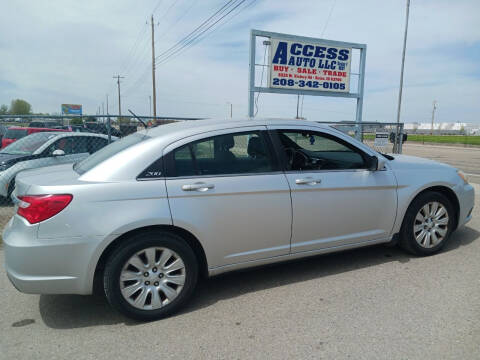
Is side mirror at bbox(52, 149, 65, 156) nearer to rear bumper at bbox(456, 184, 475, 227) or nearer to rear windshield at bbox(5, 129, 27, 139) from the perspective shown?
rear windshield at bbox(5, 129, 27, 139)

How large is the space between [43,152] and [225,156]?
544 centimetres

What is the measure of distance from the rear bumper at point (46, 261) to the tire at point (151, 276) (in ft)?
0.68

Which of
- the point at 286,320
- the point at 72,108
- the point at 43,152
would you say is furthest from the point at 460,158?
the point at 72,108

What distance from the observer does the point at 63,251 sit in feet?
8.66

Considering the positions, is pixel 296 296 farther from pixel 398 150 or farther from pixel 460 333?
pixel 398 150

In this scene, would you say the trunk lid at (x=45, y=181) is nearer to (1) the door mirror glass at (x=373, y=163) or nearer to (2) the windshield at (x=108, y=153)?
(2) the windshield at (x=108, y=153)

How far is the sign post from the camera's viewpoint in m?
10.9

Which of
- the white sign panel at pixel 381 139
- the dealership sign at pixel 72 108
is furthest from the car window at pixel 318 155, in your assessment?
the dealership sign at pixel 72 108

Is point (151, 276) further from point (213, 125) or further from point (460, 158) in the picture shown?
point (460, 158)

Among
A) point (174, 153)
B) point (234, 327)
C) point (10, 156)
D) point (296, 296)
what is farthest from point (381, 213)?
point (10, 156)

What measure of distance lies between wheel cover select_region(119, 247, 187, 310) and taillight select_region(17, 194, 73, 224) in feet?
2.18

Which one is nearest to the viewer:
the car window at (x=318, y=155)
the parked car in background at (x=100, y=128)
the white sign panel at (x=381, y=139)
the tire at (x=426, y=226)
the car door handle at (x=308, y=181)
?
the car door handle at (x=308, y=181)

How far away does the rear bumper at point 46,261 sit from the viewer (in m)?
2.61

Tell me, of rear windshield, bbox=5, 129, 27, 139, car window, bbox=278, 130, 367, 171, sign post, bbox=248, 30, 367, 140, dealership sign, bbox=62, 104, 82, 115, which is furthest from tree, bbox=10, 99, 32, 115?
car window, bbox=278, 130, 367, 171
